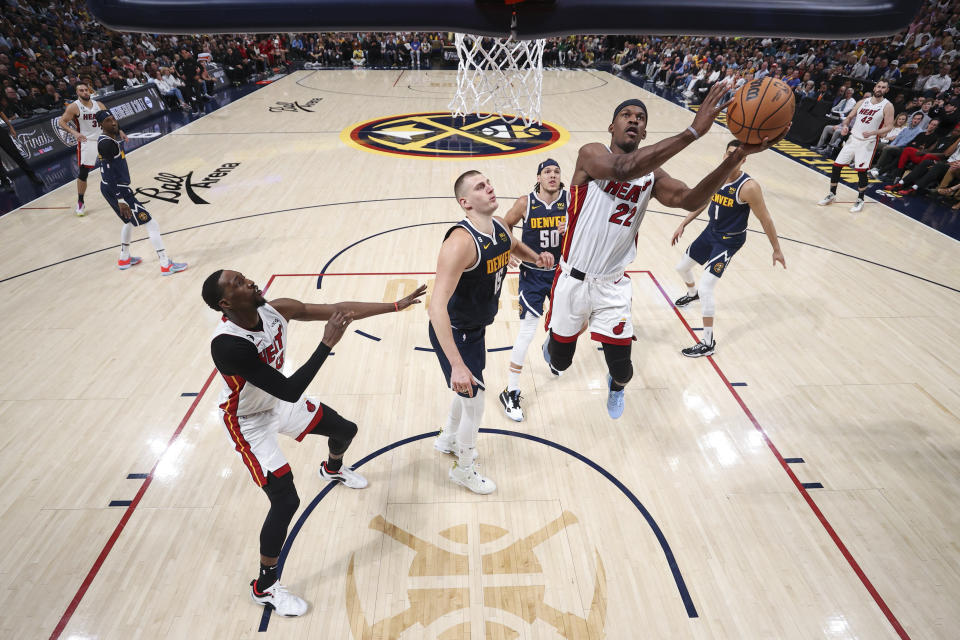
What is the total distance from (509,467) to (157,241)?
5199 millimetres

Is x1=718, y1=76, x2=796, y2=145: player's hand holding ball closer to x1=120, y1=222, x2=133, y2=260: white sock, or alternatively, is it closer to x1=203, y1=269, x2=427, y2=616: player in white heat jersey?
x1=203, y1=269, x2=427, y2=616: player in white heat jersey

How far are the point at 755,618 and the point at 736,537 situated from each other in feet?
1.75

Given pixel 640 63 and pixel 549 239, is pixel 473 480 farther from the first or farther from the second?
pixel 640 63

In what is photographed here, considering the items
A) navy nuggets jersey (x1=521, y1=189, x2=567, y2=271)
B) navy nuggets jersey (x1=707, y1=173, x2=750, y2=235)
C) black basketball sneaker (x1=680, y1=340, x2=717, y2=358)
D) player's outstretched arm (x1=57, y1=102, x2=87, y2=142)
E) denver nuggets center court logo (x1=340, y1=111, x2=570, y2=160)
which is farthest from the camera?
denver nuggets center court logo (x1=340, y1=111, x2=570, y2=160)

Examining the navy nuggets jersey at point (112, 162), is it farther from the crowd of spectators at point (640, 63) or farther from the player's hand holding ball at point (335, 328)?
the player's hand holding ball at point (335, 328)

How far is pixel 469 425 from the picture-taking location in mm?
3318

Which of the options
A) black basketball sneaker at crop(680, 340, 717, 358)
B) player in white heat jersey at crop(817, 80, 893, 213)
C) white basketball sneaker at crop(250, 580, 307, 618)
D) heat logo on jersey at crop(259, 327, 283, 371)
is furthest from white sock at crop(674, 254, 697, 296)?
player in white heat jersey at crop(817, 80, 893, 213)

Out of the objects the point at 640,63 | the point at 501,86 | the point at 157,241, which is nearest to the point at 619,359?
the point at 157,241

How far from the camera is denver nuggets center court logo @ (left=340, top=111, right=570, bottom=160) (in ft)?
37.6

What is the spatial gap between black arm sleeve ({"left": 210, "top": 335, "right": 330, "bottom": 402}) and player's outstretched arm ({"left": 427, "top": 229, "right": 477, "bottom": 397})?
578mm

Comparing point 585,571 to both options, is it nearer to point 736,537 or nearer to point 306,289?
point 736,537

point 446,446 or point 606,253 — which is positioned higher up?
point 606,253

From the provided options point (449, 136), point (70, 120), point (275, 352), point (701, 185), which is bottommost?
point (449, 136)

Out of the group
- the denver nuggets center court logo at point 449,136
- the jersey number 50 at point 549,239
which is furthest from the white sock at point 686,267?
the denver nuggets center court logo at point 449,136
